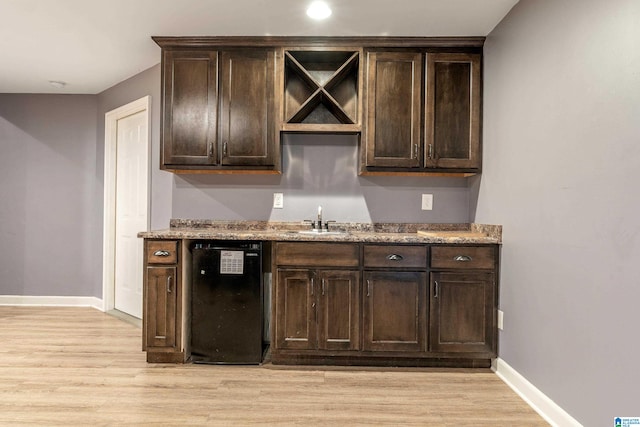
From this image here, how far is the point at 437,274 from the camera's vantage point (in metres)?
2.46

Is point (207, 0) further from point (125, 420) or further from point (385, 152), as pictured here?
point (125, 420)

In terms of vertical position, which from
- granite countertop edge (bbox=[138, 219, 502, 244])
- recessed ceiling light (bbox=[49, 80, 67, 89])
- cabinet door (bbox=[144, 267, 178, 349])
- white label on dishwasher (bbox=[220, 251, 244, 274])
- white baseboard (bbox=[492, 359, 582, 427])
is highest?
recessed ceiling light (bbox=[49, 80, 67, 89])

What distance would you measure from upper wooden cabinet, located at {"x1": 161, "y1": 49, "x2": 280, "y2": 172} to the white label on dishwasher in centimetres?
70

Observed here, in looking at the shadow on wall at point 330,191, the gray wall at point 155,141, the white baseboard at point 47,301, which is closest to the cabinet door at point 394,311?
the shadow on wall at point 330,191

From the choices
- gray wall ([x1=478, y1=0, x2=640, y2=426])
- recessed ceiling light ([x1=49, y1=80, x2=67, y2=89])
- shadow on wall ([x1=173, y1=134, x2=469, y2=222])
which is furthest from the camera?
recessed ceiling light ([x1=49, y1=80, x2=67, y2=89])

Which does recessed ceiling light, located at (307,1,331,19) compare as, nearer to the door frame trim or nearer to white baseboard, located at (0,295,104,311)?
the door frame trim

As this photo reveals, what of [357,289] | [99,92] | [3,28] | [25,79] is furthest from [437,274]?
[25,79]

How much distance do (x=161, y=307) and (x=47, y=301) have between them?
2.45m

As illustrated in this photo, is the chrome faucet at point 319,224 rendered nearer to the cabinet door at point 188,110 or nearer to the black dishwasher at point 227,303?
the black dishwasher at point 227,303

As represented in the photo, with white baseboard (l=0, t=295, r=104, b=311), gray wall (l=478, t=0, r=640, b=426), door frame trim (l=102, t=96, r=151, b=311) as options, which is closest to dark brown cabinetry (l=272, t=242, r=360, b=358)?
gray wall (l=478, t=0, r=640, b=426)

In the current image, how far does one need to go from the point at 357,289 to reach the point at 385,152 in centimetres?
103

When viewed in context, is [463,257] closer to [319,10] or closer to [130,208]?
[319,10]

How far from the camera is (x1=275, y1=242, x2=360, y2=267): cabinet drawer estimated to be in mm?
2475

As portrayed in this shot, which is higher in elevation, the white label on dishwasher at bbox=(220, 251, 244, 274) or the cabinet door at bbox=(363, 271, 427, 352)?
the white label on dishwasher at bbox=(220, 251, 244, 274)
